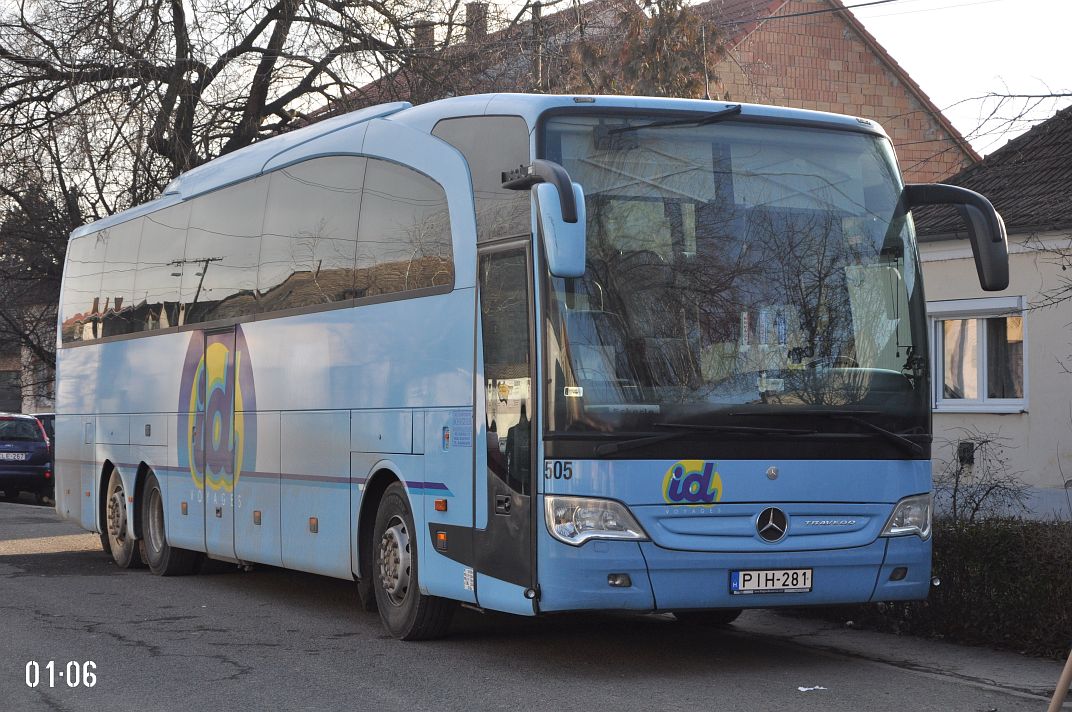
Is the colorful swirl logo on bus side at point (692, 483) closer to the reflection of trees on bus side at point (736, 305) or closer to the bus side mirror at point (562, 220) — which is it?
the reflection of trees on bus side at point (736, 305)

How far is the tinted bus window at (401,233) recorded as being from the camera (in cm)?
982

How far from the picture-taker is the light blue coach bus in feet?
27.7

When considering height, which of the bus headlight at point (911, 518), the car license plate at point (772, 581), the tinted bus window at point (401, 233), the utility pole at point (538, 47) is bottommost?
the car license plate at point (772, 581)

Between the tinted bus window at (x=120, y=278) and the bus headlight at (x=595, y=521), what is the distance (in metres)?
8.52

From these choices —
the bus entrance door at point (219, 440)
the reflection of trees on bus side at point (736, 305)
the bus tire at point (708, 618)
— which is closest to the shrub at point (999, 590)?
the bus tire at point (708, 618)

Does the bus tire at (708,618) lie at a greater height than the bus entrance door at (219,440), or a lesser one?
lesser

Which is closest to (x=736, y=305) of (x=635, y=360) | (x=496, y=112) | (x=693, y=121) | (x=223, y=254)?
(x=635, y=360)

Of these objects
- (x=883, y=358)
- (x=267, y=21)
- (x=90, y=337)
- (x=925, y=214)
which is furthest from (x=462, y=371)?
(x=267, y=21)

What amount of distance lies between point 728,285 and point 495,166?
62.8 inches

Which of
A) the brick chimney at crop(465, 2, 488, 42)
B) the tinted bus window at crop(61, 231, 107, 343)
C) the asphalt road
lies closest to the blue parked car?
the tinted bus window at crop(61, 231, 107, 343)

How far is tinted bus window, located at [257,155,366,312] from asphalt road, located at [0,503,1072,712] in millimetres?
2519

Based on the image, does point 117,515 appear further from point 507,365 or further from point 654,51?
point 654,51

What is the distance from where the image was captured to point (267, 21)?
24.9 metres

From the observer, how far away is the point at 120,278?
16438mm
